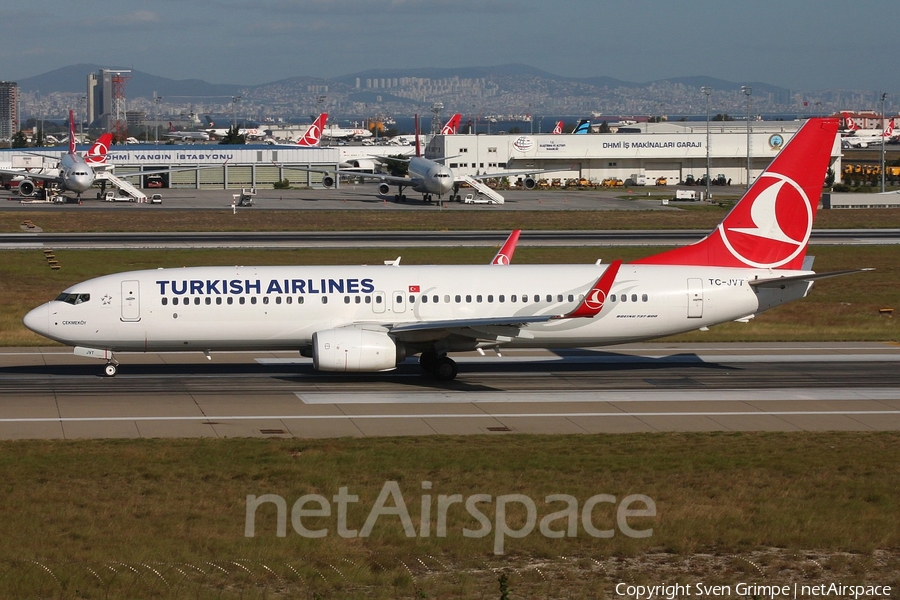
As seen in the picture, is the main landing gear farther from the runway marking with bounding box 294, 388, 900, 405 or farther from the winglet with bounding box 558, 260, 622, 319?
the winglet with bounding box 558, 260, 622, 319

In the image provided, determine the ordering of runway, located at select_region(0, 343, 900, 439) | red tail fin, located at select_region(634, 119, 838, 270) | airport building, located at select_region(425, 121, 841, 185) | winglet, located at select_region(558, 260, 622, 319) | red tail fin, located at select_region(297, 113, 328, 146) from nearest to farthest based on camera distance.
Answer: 1. runway, located at select_region(0, 343, 900, 439)
2. winglet, located at select_region(558, 260, 622, 319)
3. red tail fin, located at select_region(634, 119, 838, 270)
4. airport building, located at select_region(425, 121, 841, 185)
5. red tail fin, located at select_region(297, 113, 328, 146)

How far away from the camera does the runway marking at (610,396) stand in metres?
32.0

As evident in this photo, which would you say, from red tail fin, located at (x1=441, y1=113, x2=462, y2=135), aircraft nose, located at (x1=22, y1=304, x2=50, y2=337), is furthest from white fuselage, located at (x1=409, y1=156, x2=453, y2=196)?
aircraft nose, located at (x1=22, y1=304, x2=50, y2=337)

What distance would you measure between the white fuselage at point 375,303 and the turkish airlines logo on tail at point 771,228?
Answer: 867 mm

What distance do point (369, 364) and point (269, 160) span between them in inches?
4696

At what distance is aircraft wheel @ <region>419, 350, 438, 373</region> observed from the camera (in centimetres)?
3534

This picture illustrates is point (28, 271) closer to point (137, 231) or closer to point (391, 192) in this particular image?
point (137, 231)

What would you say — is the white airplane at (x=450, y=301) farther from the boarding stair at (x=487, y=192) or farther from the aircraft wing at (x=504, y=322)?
the boarding stair at (x=487, y=192)

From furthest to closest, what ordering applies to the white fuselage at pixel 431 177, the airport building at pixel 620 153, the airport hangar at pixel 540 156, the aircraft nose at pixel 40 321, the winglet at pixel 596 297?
the airport building at pixel 620 153 < the airport hangar at pixel 540 156 < the white fuselage at pixel 431 177 < the aircraft nose at pixel 40 321 < the winglet at pixel 596 297

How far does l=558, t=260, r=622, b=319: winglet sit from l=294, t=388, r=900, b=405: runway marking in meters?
2.49

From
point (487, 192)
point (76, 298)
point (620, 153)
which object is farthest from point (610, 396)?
point (620, 153)

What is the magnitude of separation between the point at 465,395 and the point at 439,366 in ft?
8.57

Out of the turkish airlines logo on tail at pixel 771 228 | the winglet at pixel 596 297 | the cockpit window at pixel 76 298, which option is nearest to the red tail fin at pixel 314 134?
the cockpit window at pixel 76 298

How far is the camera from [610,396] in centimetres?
3269
